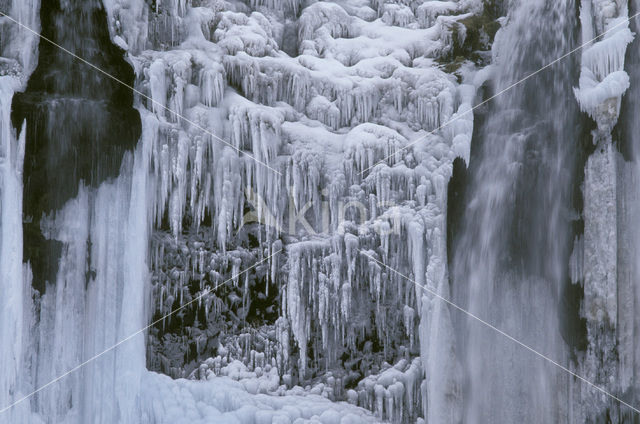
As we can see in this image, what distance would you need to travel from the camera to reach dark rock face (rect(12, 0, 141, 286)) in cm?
570

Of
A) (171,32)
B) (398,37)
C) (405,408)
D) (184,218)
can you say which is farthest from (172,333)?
(398,37)

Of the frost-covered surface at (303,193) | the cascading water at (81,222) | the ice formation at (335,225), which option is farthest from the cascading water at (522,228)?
the cascading water at (81,222)

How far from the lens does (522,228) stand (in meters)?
5.95

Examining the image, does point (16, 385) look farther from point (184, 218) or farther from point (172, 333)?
point (184, 218)

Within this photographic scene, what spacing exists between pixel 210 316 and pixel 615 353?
13.9 feet

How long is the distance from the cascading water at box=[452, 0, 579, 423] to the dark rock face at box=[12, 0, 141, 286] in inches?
152

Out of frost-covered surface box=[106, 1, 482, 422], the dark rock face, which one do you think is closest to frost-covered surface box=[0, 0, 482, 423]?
frost-covered surface box=[106, 1, 482, 422]

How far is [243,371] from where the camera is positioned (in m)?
6.38

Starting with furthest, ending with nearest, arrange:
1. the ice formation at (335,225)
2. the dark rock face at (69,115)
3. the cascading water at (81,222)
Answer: the dark rock face at (69,115)
the cascading water at (81,222)
the ice formation at (335,225)

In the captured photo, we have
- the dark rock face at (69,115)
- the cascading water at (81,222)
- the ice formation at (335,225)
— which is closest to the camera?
the ice formation at (335,225)

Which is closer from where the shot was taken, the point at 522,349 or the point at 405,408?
the point at 522,349

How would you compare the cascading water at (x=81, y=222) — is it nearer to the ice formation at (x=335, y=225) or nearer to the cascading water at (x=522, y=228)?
the ice formation at (x=335, y=225)

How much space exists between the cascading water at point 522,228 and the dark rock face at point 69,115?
385cm

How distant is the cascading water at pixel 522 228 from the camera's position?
563 centimetres
